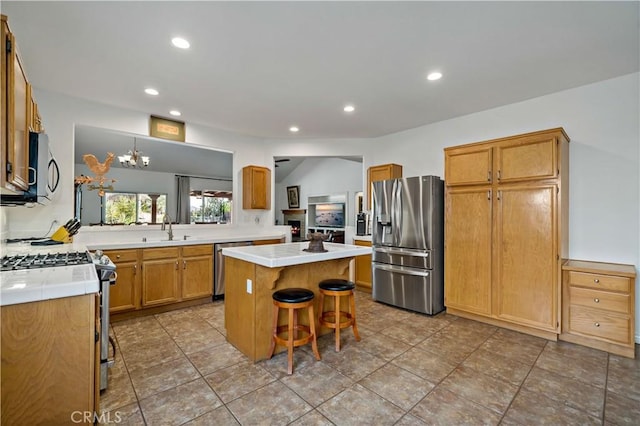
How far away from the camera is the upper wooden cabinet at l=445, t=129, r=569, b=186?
2.91 metres

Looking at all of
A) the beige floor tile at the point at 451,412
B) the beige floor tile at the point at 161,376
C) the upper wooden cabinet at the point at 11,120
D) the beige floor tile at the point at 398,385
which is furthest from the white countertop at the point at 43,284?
the beige floor tile at the point at 451,412

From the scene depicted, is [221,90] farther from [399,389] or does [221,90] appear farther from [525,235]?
[525,235]

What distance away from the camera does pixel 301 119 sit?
4.30 meters

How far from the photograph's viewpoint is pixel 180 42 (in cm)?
239

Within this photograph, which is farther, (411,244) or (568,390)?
(411,244)

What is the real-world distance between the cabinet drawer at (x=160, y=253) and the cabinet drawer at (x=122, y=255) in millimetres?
104

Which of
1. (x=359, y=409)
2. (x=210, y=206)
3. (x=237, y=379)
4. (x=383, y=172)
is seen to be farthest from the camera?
(x=210, y=206)

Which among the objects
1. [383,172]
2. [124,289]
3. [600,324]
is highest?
[383,172]

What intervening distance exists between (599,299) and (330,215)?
248 inches

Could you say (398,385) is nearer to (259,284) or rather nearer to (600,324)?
(259,284)

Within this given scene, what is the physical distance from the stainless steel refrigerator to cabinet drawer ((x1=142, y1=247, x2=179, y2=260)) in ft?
8.94

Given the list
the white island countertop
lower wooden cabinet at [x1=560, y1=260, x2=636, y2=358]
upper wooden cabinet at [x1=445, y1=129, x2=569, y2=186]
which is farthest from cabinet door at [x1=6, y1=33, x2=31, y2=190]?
lower wooden cabinet at [x1=560, y1=260, x2=636, y2=358]

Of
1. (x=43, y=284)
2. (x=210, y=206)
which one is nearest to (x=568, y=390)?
(x=43, y=284)

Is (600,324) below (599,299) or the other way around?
below
